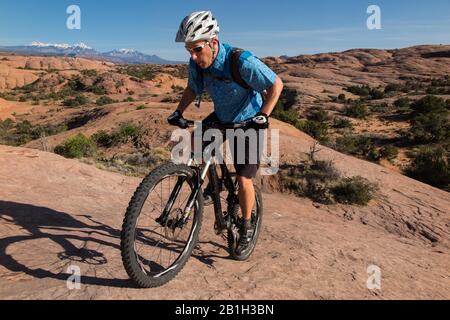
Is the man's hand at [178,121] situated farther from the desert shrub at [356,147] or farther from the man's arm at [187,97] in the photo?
the desert shrub at [356,147]

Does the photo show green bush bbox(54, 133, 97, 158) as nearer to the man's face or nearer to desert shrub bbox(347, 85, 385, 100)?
the man's face

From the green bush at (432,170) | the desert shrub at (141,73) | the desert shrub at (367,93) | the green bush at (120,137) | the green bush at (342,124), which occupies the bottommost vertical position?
the green bush at (432,170)

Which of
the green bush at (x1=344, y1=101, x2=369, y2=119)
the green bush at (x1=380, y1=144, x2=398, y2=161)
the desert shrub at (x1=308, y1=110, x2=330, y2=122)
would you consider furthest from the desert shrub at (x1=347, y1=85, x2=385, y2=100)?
the green bush at (x1=380, y1=144, x2=398, y2=161)

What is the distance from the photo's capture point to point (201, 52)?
10.3 feet

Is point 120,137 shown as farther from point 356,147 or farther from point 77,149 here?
point 356,147

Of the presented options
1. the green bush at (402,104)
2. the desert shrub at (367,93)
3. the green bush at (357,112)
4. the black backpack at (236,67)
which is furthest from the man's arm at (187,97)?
the desert shrub at (367,93)

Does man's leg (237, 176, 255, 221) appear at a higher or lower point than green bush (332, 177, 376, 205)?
higher

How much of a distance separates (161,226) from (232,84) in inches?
55.7

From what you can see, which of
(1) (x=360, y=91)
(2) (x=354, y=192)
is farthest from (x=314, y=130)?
(1) (x=360, y=91)

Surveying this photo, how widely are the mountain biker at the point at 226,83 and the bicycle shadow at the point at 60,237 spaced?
1.45 metres

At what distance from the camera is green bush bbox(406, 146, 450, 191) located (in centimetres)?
1183

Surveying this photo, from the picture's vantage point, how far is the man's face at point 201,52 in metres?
3.10

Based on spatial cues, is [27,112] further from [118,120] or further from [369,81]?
[369,81]
